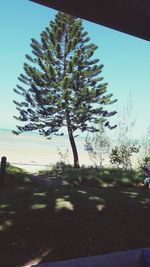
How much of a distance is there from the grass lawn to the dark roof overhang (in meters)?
2.90

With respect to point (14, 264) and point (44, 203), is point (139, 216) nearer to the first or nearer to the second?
point (44, 203)

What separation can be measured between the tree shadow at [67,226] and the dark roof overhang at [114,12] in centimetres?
289

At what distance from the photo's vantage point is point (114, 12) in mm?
3674

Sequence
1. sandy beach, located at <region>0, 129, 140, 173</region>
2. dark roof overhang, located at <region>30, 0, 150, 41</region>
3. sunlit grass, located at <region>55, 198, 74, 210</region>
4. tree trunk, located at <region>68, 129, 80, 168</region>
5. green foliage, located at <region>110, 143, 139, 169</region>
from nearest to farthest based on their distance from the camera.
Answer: dark roof overhang, located at <region>30, 0, 150, 41</region>
sunlit grass, located at <region>55, 198, 74, 210</region>
green foliage, located at <region>110, 143, 139, 169</region>
tree trunk, located at <region>68, 129, 80, 168</region>
sandy beach, located at <region>0, 129, 140, 173</region>

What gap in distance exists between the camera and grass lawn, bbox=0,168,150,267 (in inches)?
175

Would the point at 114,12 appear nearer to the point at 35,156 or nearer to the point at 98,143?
the point at 98,143

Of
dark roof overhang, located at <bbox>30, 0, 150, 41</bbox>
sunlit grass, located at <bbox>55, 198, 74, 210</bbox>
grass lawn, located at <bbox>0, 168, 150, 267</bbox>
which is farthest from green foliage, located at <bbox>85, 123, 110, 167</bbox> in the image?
dark roof overhang, located at <bbox>30, 0, 150, 41</bbox>

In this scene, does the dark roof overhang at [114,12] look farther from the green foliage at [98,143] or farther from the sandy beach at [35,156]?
the green foliage at [98,143]

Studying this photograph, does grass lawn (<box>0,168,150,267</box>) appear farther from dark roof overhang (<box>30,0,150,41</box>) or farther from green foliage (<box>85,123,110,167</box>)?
green foliage (<box>85,123,110,167</box>)

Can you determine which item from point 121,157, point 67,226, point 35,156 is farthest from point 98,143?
point 67,226

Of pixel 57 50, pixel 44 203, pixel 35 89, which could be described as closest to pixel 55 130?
pixel 35 89

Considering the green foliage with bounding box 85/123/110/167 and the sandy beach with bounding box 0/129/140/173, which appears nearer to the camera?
the green foliage with bounding box 85/123/110/167

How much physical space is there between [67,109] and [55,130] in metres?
1.85

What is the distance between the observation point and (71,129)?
834 inches
